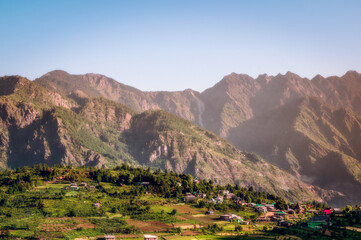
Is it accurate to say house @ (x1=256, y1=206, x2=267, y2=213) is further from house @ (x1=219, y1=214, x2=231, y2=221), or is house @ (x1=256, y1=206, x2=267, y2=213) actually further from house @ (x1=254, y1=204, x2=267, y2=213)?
house @ (x1=219, y1=214, x2=231, y2=221)

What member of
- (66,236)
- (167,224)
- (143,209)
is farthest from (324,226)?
(66,236)

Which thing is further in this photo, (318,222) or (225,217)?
(225,217)

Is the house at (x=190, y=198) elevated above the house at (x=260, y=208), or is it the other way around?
the house at (x=190, y=198)

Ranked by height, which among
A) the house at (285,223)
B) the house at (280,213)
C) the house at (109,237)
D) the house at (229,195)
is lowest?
the house at (109,237)

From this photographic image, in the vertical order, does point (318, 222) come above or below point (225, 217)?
above

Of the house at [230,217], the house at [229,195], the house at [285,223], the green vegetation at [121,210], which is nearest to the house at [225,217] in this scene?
the house at [230,217]

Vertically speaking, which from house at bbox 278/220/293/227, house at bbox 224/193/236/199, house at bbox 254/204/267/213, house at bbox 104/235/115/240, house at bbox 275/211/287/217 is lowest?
house at bbox 104/235/115/240

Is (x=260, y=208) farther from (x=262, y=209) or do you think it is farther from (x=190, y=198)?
(x=190, y=198)

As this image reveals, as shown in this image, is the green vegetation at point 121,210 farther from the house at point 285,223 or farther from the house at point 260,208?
the house at point 260,208

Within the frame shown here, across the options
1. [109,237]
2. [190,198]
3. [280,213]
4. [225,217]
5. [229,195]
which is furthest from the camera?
[229,195]

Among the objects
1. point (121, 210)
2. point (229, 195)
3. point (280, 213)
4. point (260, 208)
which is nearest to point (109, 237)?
point (121, 210)

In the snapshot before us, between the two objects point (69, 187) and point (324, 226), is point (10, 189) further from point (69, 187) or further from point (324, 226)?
point (324, 226)

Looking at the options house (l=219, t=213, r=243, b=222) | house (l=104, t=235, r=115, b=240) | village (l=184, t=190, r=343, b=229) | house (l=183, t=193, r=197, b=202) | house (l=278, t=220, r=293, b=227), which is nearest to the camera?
house (l=104, t=235, r=115, b=240)

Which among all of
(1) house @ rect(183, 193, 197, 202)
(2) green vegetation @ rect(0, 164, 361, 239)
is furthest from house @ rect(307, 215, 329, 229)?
(1) house @ rect(183, 193, 197, 202)
